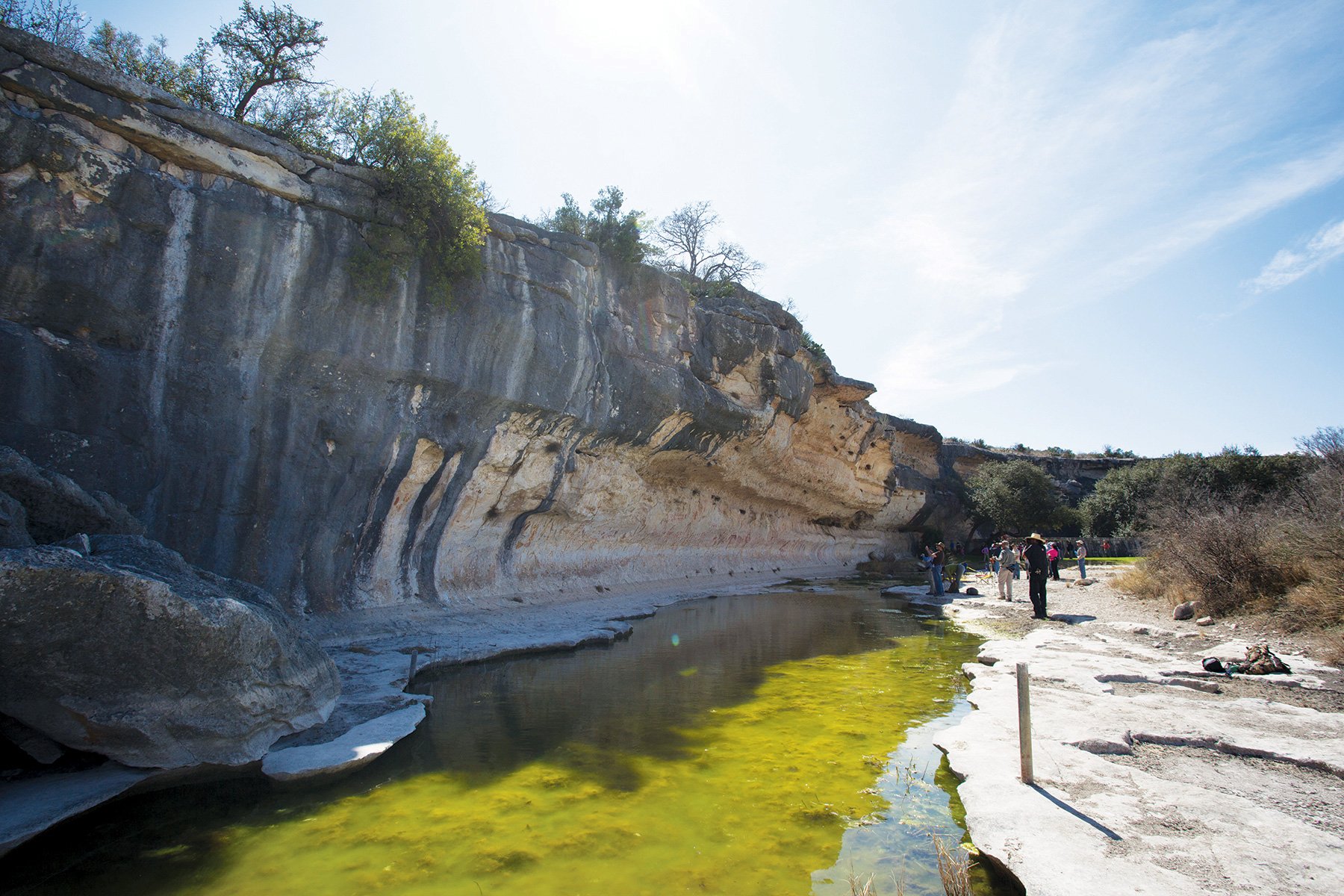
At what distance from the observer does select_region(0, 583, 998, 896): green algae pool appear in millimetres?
4152

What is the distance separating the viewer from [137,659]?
17.1 feet

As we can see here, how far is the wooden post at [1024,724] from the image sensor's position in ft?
14.8

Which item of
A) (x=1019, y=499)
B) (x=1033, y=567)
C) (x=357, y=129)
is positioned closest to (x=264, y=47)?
(x=357, y=129)

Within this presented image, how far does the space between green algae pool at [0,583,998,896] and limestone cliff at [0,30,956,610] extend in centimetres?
408

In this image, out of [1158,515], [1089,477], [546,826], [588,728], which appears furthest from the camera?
[1089,477]

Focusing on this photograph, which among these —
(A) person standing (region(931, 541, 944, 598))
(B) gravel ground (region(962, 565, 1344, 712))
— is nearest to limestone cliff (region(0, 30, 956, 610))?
(A) person standing (region(931, 541, 944, 598))

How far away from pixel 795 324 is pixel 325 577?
16419 millimetres

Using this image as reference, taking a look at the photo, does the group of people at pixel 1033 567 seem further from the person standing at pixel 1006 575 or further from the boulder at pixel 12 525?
the boulder at pixel 12 525

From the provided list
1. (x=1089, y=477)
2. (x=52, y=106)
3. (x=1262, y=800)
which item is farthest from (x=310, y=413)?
(x=1089, y=477)

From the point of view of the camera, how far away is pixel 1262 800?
4352 millimetres

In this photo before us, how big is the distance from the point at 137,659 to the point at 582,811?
3677 mm

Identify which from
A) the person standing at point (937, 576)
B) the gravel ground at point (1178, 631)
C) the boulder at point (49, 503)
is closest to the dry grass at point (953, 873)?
the gravel ground at point (1178, 631)

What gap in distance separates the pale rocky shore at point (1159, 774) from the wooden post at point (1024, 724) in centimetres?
9

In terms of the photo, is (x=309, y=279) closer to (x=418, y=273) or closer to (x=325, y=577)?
(x=418, y=273)
